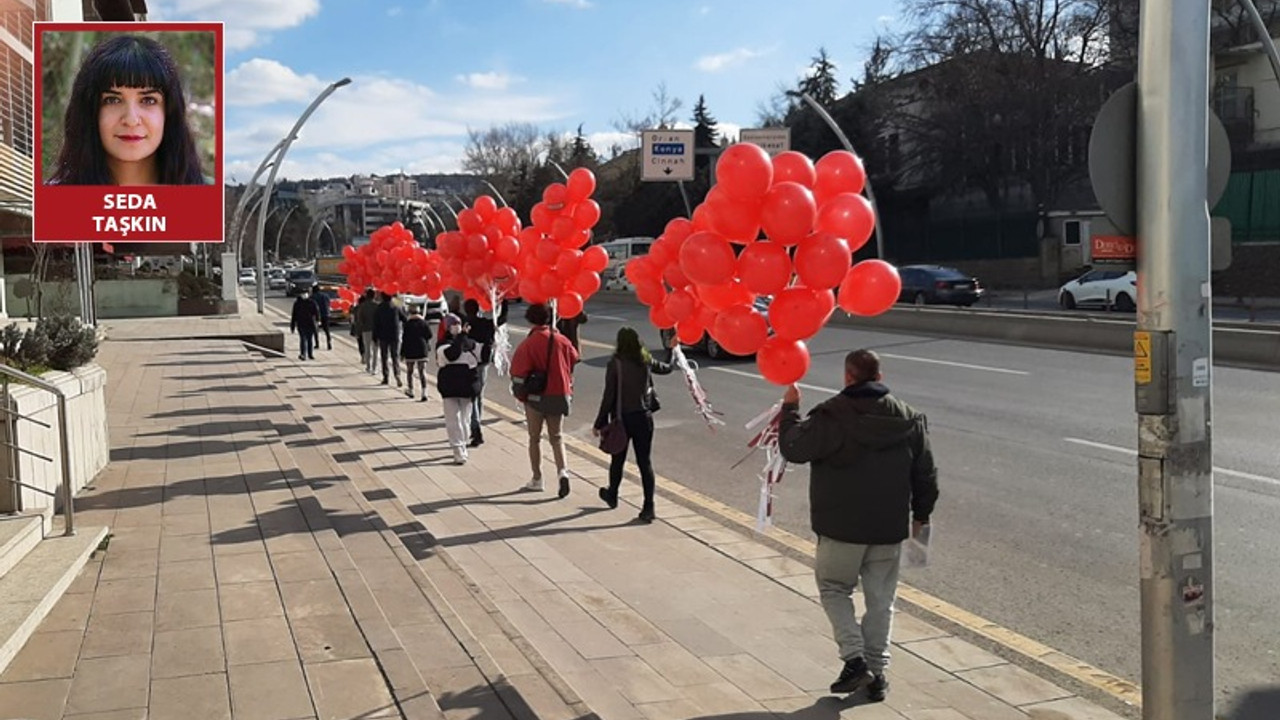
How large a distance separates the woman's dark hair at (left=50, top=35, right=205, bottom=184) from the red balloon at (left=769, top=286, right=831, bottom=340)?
3.14m

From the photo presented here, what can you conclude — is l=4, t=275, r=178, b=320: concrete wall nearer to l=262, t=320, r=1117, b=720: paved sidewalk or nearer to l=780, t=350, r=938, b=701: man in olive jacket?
l=262, t=320, r=1117, b=720: paved sidewalk

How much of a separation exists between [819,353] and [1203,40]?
18.9 m

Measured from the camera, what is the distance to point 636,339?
8.87 metres

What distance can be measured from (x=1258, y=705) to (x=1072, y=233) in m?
45.0

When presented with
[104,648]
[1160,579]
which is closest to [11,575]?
[104,648]

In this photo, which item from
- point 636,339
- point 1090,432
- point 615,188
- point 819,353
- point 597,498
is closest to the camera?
point 636,339

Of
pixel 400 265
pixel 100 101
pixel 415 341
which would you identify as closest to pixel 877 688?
pixel 100 101

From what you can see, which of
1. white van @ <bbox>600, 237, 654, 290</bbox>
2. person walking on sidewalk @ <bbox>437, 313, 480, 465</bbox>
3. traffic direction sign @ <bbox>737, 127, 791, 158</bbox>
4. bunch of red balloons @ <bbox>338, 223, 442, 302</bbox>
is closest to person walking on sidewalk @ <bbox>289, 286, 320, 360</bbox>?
bunch of red balloons @ <bbox>338, 223, 442, 302</bbox>

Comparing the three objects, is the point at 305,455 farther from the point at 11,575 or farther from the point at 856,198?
the point at 856,198

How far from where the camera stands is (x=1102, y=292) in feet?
111

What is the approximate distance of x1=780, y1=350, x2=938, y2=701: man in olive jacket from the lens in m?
4.88

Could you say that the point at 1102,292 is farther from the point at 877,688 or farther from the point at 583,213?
the point at 877,688

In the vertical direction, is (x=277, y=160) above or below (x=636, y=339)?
above

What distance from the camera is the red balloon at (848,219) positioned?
213 inches
